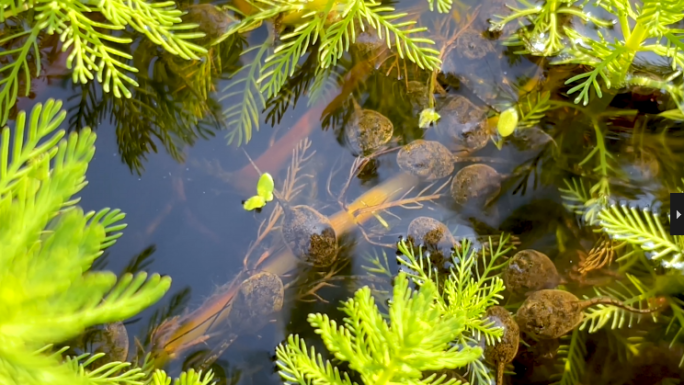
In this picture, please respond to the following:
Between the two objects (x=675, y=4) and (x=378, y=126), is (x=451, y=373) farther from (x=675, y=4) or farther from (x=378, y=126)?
(x=675, y=4)

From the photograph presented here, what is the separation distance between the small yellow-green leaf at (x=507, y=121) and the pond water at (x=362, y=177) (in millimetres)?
55

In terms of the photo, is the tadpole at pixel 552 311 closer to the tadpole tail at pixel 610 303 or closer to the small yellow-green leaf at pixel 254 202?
A: the tadpole tail at pixel 610 303

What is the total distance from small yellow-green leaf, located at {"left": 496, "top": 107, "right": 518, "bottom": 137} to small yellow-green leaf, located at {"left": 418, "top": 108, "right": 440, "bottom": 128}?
0.66 feet

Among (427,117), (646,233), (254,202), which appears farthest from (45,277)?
(646,233)

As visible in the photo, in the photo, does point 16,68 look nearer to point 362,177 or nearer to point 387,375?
point 362,177

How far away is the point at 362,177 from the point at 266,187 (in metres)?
0.31

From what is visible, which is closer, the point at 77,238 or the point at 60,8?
the point at 77,238

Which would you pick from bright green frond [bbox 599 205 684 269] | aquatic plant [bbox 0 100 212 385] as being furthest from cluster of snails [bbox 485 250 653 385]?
aquatic plant [bbox 0 100 212 385]

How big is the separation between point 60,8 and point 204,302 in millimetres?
858

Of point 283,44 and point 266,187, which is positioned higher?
point 283,44

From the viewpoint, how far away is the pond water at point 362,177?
1349mm

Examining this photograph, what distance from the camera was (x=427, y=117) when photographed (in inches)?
58.5

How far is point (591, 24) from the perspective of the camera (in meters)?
1.55

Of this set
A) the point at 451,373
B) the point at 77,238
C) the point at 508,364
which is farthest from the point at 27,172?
the point at 508,364
